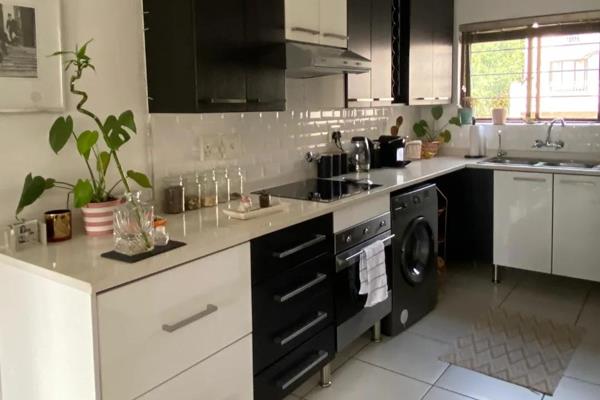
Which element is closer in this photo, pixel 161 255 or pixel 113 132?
pixel 161 255

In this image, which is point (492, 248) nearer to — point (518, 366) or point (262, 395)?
point (518, 366)

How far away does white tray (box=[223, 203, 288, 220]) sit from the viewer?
2189mm

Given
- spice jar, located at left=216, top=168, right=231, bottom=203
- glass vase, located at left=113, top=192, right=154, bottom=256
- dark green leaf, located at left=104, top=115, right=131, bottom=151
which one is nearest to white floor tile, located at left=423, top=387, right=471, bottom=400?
spice jar, located at left=216, top=168, right=231, bottom=203

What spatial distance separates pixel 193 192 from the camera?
98.6 inches

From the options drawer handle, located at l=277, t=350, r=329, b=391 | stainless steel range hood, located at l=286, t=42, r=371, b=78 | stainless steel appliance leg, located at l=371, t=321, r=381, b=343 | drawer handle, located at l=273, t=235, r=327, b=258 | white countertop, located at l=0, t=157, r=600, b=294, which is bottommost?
stainless steel appliance leg, located at l=371, t=321, r=381, b=343

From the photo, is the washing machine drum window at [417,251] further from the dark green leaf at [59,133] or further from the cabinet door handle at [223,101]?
the dark green leaf at [59,133]

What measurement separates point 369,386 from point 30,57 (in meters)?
2.06

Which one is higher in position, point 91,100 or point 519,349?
point 91,100

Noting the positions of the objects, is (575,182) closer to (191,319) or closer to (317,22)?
(317,22)

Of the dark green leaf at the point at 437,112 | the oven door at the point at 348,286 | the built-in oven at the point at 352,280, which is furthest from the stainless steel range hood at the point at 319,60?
the dark green leaf at the point at 437,112

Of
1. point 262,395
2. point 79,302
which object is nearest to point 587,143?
point 262,395

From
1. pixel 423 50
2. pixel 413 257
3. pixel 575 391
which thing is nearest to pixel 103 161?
pixel 413 257

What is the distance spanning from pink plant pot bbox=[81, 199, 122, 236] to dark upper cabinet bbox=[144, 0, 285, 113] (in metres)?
0.52

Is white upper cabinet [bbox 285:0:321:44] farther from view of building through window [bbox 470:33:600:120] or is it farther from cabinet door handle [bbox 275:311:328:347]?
view of building through window [bbox 470:33:600:120]
